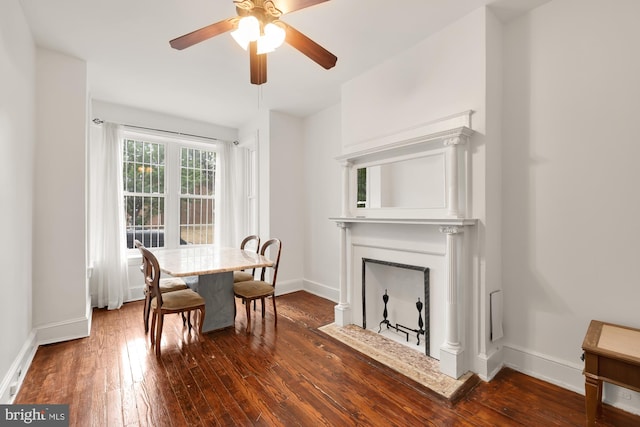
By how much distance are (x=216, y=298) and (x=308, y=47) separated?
Answer: 2586mm

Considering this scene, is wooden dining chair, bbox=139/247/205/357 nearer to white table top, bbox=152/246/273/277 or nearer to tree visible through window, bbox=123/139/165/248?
white table top, bbox=152/246/273/277

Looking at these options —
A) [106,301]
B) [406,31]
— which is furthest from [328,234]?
[106,301]

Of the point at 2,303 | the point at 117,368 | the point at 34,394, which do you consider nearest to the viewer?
the point at 2,303

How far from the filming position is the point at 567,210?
2.07 meters

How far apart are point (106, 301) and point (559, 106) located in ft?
17.7

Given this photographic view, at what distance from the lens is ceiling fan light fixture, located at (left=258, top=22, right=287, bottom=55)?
1.70 m

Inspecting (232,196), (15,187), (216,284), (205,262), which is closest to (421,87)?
(205,262)

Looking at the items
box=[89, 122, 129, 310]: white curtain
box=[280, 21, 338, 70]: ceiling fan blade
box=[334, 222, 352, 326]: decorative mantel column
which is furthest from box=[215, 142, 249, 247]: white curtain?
box=[280, 21, 338, 70]: ceiling fan blade

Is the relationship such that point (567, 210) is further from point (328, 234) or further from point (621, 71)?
point (328, 234)

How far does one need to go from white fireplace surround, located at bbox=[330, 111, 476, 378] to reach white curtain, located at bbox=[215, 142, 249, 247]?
2.56 meters

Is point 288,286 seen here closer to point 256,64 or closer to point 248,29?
point 256,64

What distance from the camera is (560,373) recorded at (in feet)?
6.84

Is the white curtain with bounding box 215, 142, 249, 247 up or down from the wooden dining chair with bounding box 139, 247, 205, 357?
up

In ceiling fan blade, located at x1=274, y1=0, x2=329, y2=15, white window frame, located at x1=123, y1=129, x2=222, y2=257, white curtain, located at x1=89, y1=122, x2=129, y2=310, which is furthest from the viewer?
white window frame, located at x1=123, y1=129, x2=222, y2=257
